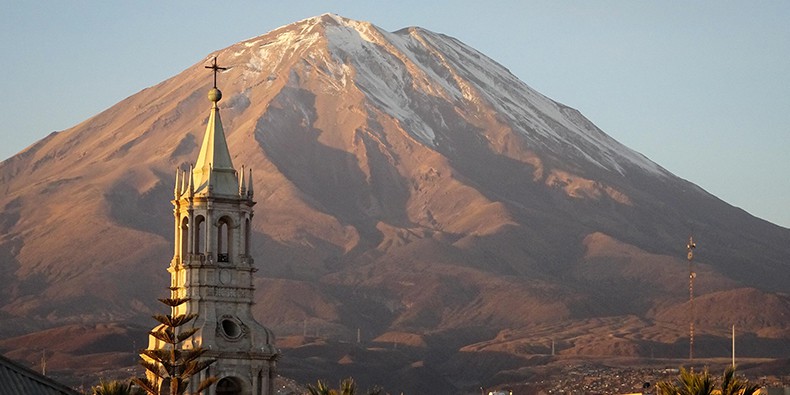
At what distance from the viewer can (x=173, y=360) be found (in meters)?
55.8

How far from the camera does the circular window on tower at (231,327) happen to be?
2458 inches

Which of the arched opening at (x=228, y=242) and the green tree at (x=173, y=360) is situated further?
the arched opening at (x=228, y=242)

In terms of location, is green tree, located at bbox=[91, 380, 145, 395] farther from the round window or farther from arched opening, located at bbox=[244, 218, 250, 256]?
arched opening, located at bbox=[244, 218, 250, 256]

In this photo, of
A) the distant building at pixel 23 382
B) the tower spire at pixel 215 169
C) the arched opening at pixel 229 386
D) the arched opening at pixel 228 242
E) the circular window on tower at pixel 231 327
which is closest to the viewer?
the distant building at pixel 23 382

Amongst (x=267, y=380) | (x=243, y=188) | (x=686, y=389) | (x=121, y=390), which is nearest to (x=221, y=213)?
(x=243, y=188)

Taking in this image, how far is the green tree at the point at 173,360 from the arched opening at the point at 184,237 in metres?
2.07

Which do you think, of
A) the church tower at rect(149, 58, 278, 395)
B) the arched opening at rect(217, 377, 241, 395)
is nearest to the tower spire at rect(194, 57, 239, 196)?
the church tower at rect(149, 58, 278, 395)

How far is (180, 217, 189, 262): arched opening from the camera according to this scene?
63562mm

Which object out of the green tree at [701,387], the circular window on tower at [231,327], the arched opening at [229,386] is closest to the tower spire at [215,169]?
the circular window on tower at [231,327]

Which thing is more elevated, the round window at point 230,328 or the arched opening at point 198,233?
the arched opening at point 198,233

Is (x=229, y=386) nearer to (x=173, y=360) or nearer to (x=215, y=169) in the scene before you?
(x=215, y=169)

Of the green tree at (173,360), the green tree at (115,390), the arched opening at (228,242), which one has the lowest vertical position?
the green tree at (115,390)

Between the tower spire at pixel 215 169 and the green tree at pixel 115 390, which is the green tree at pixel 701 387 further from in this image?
the tower spire at pixel 215 169

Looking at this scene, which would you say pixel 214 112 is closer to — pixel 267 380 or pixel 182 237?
pixel 182 237
